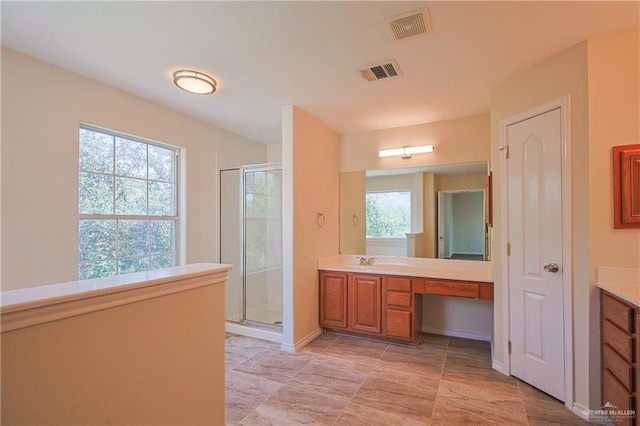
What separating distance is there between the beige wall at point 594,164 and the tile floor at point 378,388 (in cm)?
50

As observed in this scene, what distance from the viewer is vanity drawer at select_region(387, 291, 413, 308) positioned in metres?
3.25

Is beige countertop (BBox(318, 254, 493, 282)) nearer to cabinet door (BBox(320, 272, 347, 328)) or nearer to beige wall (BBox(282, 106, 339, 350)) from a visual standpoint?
cabinet door (BBox(320, 272, 347, 328))

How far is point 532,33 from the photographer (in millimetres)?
1954

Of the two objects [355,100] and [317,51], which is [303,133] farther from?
[317,51]

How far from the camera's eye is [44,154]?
2307 millimetres

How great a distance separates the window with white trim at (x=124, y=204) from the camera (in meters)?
2.66

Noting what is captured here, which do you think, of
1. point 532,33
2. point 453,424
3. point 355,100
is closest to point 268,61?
point 355,100

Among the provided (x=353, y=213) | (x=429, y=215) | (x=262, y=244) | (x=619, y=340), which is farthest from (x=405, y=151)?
(x=619, y=340)

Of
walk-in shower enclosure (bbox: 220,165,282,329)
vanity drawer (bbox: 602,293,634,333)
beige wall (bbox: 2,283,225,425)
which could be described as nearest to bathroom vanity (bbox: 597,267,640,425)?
vanity drawer (bbox: 602,293,634,333)

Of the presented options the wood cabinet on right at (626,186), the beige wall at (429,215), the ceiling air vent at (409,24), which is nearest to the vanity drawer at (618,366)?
the wood cabinet on right at (626,186)

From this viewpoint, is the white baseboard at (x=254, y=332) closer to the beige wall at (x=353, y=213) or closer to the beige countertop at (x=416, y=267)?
the beige countertop at (x=416, y=267)

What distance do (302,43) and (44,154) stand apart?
213 cm

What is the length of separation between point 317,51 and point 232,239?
8.93 feet

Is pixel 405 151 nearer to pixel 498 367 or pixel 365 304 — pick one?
pixel 365 304
